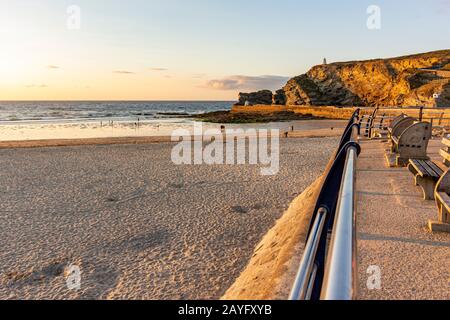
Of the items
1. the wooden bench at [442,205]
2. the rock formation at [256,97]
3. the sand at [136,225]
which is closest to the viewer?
the wooden bench at [442,205]

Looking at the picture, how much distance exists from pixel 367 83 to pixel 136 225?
212 feet

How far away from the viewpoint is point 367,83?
2530 inches

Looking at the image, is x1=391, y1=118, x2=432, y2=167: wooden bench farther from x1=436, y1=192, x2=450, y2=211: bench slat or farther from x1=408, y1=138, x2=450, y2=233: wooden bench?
x1=436, y1=192, x2=450, y2=211: bench slat

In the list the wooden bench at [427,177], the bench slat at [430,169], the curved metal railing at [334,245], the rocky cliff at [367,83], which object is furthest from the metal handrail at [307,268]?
the rocky cliff at [367,83]

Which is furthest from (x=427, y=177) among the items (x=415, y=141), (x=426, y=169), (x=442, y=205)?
(x=415, y=141)

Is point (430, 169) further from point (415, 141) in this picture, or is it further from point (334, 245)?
point (334, 245)

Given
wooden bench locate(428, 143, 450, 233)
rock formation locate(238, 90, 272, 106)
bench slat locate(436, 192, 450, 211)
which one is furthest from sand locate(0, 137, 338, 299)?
rock formation locate(238, 90, 272, 106)

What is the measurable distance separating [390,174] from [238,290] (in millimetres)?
5289

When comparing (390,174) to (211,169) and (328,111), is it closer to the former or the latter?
(211,169)

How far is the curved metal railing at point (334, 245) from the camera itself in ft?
2.91

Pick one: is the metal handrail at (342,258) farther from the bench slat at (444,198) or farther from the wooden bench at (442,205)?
the wooden bench at (442,205)

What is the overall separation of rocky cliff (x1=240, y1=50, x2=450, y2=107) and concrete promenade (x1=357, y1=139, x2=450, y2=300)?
47.1 m

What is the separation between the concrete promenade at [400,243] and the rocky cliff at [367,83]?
Result: 4712cm
